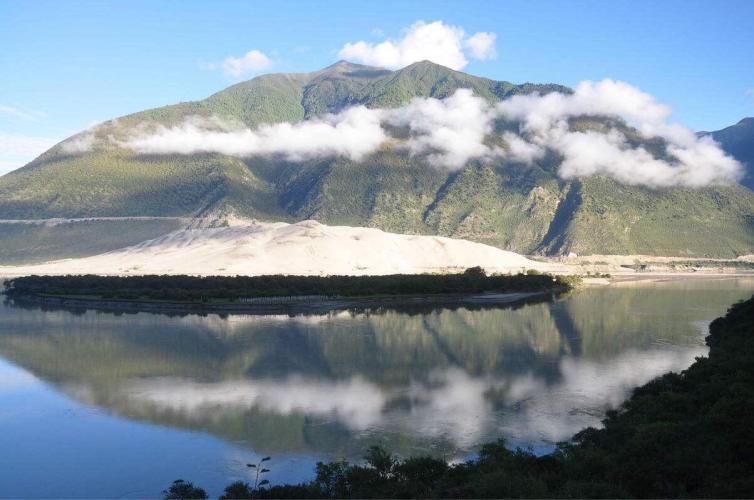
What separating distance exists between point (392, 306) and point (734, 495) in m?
53.9

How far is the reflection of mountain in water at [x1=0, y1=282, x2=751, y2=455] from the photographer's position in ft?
78.9

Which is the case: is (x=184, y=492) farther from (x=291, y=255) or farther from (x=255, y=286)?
(x=291, y=255)

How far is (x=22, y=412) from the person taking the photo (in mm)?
27328

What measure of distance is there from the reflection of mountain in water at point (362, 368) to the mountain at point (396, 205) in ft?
348

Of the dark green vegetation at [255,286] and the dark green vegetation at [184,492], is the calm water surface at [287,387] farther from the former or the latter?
the dark green vegetation at [255,286]

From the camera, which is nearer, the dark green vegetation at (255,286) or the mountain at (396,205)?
the dark green vegetation at (255,286)

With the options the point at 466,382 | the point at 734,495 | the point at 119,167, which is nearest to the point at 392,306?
the point at 466,382

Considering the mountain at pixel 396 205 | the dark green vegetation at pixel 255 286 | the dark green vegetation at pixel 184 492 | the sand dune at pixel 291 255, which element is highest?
the mountain at pixel 396 205

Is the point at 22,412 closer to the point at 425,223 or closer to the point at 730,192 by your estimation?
the point at 425,223

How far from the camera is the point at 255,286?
2788 inches

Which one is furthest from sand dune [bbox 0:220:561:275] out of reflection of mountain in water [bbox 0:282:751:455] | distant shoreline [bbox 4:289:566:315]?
reflection of mountain in water [bbox 0:282:751:455]

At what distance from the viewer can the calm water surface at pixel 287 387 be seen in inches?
829

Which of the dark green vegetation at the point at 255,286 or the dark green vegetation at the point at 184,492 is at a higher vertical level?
the dark green vegetation at the point at 255,286

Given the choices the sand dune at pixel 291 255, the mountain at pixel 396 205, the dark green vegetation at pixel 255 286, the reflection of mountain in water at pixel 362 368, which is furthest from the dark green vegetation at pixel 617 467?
the mountain at pixel 396 205
